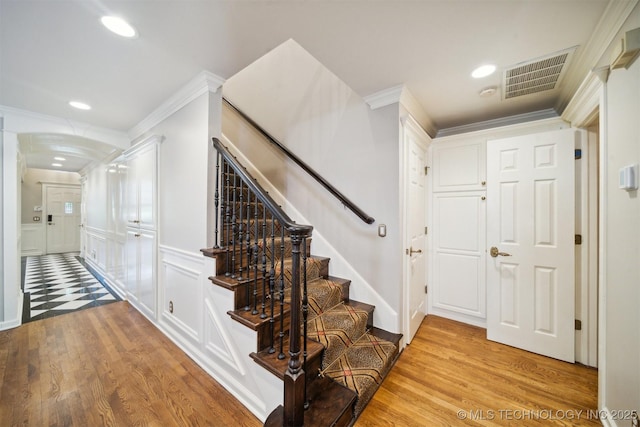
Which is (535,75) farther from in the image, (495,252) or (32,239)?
(32,239)

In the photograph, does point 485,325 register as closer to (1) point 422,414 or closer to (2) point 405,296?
(2) point 405,296

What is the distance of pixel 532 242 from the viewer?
2.12m

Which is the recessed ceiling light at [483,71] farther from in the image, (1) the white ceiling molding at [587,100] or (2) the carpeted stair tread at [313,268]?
(2) the carpeted stair tread at [313,268]

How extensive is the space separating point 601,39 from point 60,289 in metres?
6.71

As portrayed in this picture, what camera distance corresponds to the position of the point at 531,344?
82.7 inches

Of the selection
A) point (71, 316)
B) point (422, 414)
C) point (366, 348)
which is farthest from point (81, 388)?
point (422, 414)

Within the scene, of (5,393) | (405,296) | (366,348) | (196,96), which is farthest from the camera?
(405,296)

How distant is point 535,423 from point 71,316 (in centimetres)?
455

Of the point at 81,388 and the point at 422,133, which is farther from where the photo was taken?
the point at 422,133

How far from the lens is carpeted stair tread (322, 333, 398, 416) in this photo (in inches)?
57.2

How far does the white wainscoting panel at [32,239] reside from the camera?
20.4ft

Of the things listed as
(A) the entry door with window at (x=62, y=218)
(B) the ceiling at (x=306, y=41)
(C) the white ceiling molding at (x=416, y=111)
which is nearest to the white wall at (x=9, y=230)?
(B) the ceiling at (x=306, y=41)

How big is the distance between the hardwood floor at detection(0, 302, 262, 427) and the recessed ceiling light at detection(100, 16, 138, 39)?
2389mm

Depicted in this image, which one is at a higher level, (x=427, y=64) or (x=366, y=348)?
(x=427, y=64)
